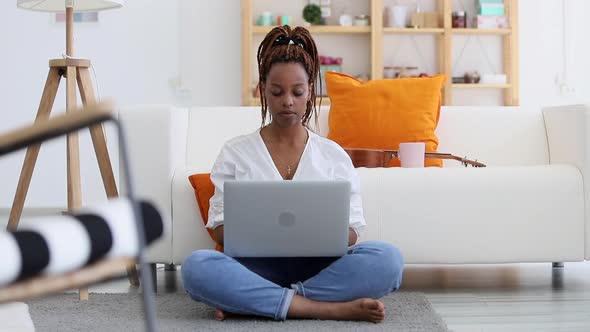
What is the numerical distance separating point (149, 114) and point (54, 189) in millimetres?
3197

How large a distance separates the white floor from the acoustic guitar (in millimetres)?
428

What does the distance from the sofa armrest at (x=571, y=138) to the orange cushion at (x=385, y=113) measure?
0.43 meters

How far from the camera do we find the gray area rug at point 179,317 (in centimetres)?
221

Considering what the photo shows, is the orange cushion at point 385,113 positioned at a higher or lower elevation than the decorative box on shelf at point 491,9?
lower

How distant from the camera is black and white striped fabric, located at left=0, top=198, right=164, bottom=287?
3.50 feet

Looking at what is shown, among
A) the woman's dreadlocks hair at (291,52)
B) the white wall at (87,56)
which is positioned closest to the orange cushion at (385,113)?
the woman's dreadlocks hair at (291,52)

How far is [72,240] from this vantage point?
1125 mm

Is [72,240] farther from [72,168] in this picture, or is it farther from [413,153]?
[413,153]

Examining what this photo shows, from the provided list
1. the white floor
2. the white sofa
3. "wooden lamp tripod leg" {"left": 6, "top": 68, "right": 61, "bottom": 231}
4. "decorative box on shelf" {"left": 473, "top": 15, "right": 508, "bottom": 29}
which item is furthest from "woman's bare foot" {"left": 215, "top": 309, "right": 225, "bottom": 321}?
"decorative box on shelf" {"left": 473, "top": 15, "right": 508, "bottom": 29}

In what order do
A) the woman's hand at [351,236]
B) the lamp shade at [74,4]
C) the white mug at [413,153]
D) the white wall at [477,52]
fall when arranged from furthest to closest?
1. the white wall at [477,52]
2. the lamp shade at [74,4]
3. the white mug at [413,153]
4. the woman's hand at [351,236]

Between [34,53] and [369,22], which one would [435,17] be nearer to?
[369,22]

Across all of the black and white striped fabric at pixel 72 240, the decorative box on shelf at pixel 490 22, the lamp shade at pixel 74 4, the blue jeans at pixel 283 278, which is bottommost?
the blue jeans at pixel 283 278

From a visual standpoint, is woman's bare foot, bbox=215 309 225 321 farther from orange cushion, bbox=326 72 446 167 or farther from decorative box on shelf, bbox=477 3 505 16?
decorative box on shelf, bbox=477 3 505 16

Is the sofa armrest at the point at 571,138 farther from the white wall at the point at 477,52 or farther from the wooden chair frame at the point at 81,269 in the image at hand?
the white wall at the point at 477,52
